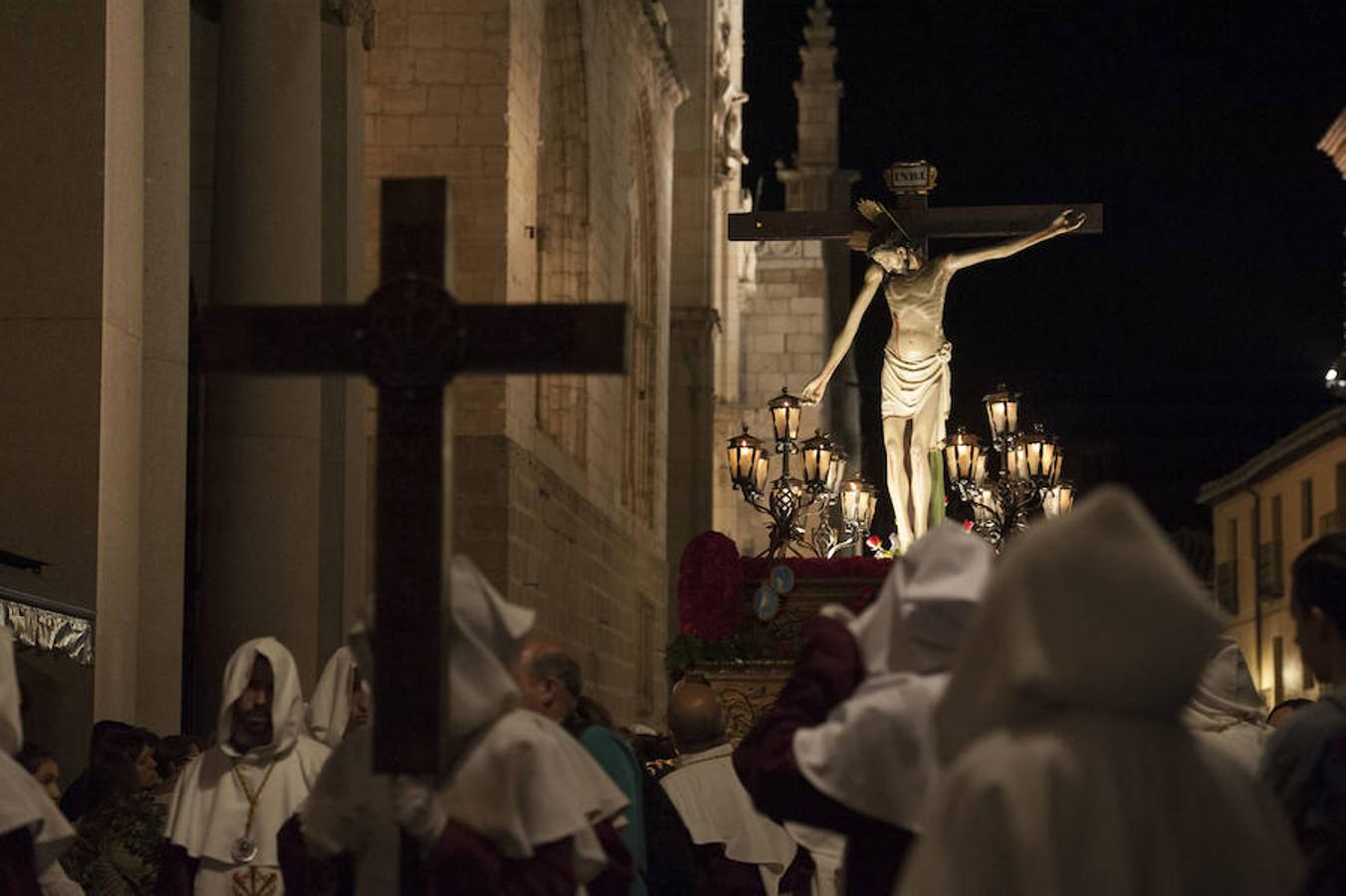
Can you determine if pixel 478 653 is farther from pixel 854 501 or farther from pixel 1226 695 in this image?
pixel 854 501

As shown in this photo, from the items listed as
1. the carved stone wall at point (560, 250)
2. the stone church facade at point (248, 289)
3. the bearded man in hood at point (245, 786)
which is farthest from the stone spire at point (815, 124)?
the bearded man in hood at point (245, 786)

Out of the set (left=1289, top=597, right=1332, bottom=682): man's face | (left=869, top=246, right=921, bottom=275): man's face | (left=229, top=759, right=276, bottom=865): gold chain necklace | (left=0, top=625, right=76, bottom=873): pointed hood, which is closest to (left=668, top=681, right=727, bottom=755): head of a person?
(left=229, top=759, right=276, bottom=865): gold chain necklace

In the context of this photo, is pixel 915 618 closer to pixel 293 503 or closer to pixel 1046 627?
pixel 1046 627

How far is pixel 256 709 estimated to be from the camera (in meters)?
8.40

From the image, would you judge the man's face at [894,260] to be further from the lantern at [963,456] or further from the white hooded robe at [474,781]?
the white hooded robe at [474,781]

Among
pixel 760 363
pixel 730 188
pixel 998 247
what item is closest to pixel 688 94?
pixel 730 188

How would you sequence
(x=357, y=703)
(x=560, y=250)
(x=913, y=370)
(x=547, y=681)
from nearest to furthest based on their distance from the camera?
(x=547, y=681)
(x=357, y=703)
(x=913, y=370)
(x=560, y=250)

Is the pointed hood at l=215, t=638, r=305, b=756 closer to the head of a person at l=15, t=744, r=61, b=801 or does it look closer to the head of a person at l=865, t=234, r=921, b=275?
the head of a person at l=15, t=744, r=61, b=801

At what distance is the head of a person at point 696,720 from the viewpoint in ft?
32.4

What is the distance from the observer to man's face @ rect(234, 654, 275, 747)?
27.3 feet

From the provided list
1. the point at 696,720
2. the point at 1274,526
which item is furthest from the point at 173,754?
the point at 1274,526

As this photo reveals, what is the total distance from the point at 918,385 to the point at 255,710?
38.1ft

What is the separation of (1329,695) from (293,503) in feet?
36.5

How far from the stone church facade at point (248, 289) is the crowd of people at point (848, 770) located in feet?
2.70
